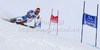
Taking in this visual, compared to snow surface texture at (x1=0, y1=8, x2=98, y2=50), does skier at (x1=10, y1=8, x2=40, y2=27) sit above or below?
above

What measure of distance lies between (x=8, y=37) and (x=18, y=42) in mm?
555

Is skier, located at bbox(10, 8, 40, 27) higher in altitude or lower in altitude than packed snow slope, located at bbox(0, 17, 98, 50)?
higher

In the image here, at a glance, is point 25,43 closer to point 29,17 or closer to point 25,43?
point 25,43

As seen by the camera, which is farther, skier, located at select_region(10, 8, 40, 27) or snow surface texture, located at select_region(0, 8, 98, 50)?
skier, located at select_region(10, 8, 40, 27)

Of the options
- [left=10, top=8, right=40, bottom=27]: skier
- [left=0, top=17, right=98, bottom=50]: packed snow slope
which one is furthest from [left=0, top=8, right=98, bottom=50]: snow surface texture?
[left=10, top=8, right=40, bottom=27]: skier

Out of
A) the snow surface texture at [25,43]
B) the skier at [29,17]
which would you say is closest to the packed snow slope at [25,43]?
the snow surface texture at [25,43]

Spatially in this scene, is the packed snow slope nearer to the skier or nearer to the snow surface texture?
the snow surface texture

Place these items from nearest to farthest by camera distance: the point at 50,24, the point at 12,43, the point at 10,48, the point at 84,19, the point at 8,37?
1. the point at 10,48
2. the point at 12,43
3. the point at 8,37
4. the point at 84,19
5. the point at 50,24

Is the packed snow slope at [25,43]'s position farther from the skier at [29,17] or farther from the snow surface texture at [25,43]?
the skier at [29,17]

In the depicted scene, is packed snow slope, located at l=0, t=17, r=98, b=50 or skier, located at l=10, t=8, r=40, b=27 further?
skier, located at l=10, t=8, r=40, b=27

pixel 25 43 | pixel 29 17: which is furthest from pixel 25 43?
pixel 29 17

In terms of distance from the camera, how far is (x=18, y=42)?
5.97m

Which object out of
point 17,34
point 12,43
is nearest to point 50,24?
point 17,34

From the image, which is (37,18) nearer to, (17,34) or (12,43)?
(17,34)
